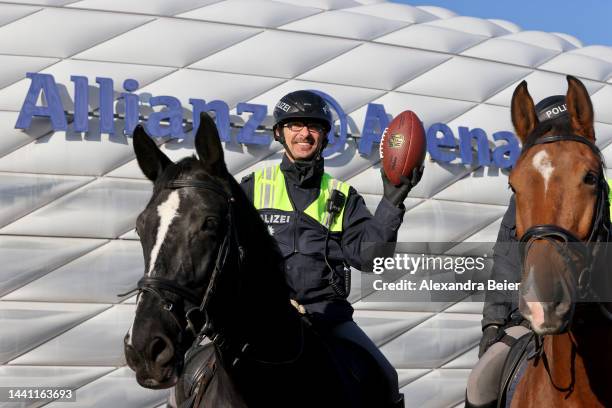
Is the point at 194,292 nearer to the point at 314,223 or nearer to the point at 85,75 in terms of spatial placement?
the point at 314,223

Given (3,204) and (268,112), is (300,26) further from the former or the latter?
(3,204)

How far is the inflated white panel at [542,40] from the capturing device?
13578 mm

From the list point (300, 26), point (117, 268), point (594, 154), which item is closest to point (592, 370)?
point (594, 154)

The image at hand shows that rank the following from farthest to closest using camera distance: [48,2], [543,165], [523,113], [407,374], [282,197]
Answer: [407,374]
[48,2]
[282,197]
[523,113]
[543,165]

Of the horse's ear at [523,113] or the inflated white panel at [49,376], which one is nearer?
the horse's ear at [523,113]

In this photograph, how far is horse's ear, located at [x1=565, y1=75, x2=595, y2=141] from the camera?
345 cm

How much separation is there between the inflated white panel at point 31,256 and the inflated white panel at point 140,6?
318 centimetres

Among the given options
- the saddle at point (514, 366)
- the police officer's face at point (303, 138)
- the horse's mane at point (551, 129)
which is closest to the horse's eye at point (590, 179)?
the horse's mane at point (551, 129)

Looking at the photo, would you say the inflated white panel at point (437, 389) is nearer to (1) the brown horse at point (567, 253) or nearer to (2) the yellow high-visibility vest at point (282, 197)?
(2) the yellow high-visibility vest at point (282, 197)

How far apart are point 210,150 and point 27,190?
6.74 m

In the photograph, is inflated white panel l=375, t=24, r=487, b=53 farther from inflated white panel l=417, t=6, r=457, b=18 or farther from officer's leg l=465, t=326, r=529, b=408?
officer's leg l=465, t=326, r=529, b=408

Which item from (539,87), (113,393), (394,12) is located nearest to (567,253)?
(113,393)

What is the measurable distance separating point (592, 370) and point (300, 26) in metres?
8.71

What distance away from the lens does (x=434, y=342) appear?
433 inches
